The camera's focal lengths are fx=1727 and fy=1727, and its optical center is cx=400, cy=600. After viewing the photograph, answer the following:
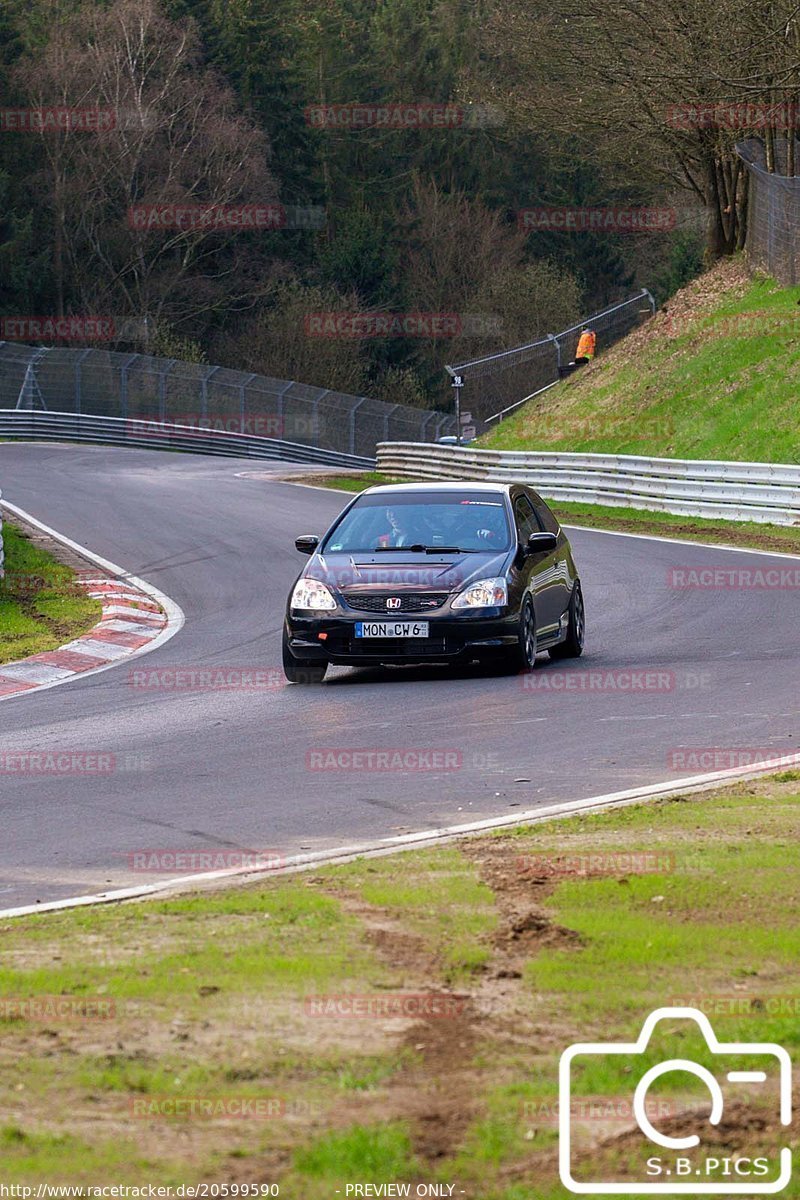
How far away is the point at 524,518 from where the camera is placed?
15.2 m

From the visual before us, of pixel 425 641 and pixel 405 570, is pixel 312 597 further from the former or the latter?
pixel 425 641

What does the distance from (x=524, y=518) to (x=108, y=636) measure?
14.8 ft

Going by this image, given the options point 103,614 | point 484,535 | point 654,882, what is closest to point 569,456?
point 103,614

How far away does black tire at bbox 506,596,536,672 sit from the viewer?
13.6 meters

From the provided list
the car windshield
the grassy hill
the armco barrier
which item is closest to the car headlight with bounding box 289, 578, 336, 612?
the car windshield

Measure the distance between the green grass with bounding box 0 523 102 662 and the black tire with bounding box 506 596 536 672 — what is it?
4.62 m

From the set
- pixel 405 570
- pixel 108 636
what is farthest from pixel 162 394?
pixel 405 570

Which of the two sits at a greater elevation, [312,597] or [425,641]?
[312,597]

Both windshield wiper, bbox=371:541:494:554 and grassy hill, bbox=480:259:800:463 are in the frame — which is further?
grassy hill, bbox=480:259:800:463

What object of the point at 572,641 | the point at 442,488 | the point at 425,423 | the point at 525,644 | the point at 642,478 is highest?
the point at 442,488

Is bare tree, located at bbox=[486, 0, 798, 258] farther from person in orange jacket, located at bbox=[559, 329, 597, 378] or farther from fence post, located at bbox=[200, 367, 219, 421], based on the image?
fence post, located at bbox=[200, 367, 219, 421]

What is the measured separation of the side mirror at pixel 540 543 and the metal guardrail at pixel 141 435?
3765cm

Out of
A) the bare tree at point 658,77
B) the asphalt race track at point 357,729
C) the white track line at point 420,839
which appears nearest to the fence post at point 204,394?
the bare tree at point 658,77

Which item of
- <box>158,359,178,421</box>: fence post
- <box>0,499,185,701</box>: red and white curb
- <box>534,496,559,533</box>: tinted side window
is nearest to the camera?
<box>0,499,185,701</box>: red and white curb
